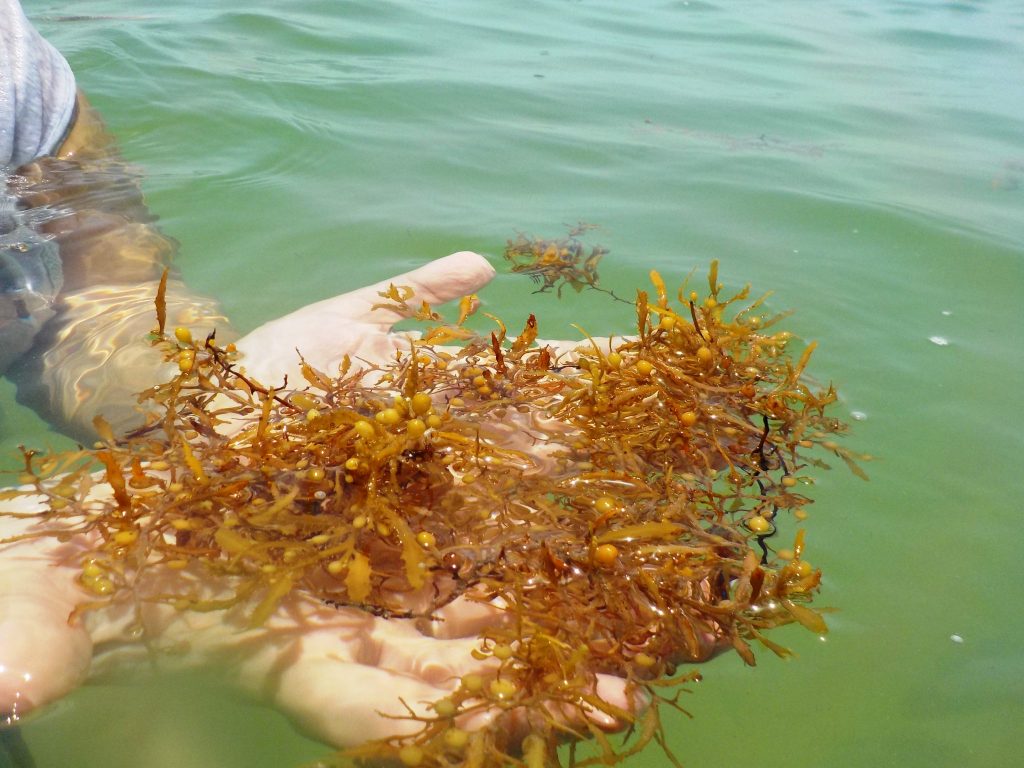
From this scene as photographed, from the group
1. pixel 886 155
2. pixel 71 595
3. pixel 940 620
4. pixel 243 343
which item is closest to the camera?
pixel 71 595

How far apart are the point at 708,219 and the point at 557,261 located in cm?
121

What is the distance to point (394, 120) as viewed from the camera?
220 inches

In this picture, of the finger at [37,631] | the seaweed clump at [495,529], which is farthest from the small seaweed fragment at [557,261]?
the finger at [37,631]

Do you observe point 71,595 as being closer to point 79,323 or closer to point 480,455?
point 480,455

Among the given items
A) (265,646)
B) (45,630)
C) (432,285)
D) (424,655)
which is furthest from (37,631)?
(432,285)

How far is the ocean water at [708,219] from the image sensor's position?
1834mm

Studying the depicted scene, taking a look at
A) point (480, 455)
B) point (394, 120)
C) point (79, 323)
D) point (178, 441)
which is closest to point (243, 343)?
point (79, 323)

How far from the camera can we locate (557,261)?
3693 millimetres

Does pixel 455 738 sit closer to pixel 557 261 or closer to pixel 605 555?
pixel 605 555

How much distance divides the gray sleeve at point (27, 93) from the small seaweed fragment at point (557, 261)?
7.86 feet

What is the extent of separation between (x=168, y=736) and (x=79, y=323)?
198 centimetres

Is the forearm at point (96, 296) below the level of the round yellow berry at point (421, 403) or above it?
below

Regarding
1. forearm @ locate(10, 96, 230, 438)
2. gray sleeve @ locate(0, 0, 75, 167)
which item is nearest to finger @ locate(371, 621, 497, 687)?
forearm @ locate(10, 96, 230, 438)

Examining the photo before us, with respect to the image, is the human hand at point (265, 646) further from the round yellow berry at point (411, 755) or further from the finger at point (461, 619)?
the round yellow berry at point (411, 755)
